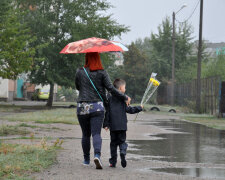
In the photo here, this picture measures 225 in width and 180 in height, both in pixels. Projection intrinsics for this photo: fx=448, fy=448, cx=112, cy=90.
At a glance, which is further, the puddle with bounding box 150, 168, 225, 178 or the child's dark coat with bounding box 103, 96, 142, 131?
the child's dark coat with bounding box 103, 96, 142, 131

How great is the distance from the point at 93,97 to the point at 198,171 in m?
1.99

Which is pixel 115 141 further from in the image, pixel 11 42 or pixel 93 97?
pixel 11 42

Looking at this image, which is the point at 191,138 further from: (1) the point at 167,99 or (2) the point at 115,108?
(1) the point at 167,99

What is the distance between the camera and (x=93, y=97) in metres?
6.71

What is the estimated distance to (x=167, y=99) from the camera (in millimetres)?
47844

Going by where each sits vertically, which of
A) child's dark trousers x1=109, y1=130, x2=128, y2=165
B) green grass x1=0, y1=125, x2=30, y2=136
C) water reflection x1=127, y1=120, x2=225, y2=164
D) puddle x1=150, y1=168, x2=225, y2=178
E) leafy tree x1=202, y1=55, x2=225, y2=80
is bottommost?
water reflection x1=127, y1=120, x2=225, y2=164

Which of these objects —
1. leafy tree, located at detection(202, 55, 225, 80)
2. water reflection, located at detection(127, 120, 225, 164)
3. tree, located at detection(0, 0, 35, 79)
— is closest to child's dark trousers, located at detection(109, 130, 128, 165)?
water reflection, located at detection(127, 120, 225, 164)

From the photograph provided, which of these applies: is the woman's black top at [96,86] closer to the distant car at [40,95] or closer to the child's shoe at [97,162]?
the child's shoe at [97,162]

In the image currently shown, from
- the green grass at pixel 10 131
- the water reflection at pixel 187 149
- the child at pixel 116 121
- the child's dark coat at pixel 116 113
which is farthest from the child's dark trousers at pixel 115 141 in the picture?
the green grass at pixel 10 131

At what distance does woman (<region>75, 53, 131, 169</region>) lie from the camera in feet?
21.9

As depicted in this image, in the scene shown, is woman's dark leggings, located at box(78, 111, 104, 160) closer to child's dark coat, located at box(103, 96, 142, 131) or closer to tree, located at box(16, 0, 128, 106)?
child's dark coat, located at box(103, 96, 142, 131)

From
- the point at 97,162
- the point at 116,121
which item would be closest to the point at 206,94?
the point at 116,121

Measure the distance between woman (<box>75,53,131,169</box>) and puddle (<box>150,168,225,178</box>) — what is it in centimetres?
107

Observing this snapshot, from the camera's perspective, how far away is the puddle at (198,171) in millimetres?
6547
